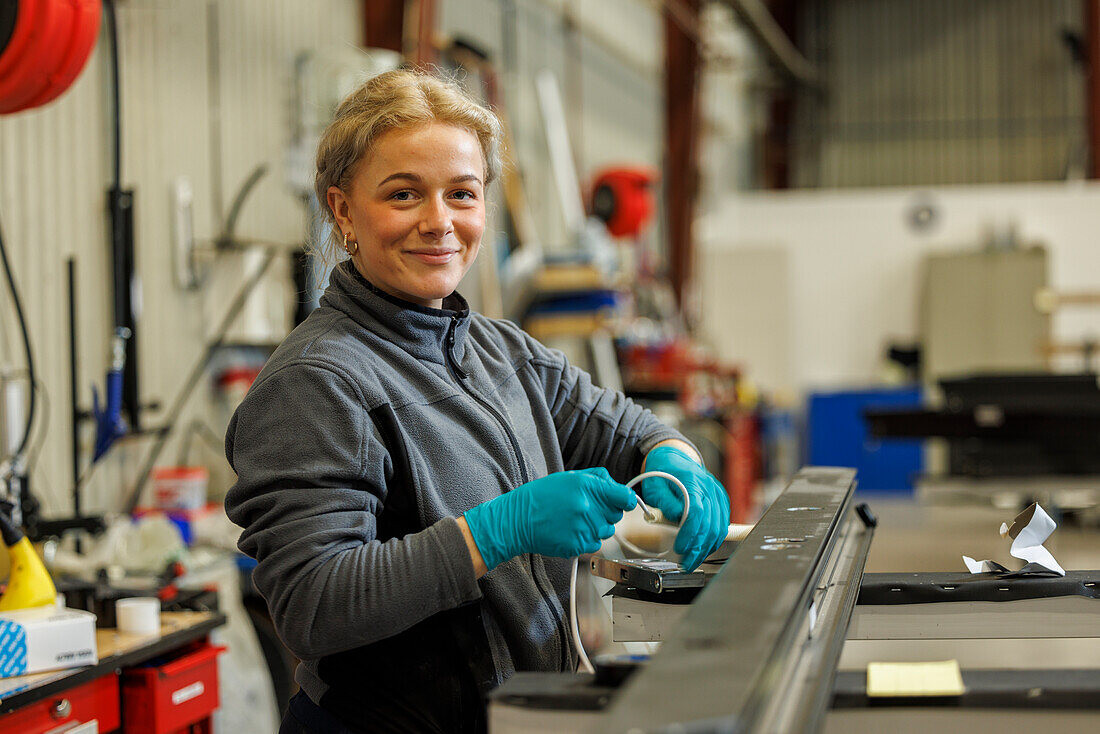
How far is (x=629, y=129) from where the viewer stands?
862cm

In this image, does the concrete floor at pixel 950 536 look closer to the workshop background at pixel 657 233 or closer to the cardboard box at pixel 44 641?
the workshop background at pixel 657 233

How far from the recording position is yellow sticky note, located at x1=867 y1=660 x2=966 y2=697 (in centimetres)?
108

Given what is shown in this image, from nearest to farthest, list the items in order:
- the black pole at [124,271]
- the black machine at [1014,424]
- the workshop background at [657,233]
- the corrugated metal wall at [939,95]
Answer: the black pole at [124,271], the workshop background at [657,233], the black machine at [1014,424], the corrugated metal wall at [939,95]

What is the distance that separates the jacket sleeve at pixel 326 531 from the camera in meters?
1.07

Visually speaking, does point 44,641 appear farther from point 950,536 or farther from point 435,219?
point 950,536

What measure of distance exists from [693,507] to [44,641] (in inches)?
40.9

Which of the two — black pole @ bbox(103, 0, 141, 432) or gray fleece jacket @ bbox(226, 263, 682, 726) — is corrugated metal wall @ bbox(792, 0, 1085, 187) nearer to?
black pole @ bbox(103, 0, 141, 432)

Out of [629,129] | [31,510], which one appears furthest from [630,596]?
[629,129]

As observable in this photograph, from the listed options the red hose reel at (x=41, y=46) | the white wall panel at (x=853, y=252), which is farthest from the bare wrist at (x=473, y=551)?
the white wall panel at (x=853, y=252)

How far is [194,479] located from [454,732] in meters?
2.03

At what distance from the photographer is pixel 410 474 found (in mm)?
1208

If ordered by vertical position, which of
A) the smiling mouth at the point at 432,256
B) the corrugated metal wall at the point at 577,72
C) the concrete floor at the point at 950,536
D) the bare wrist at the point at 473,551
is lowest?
the concrete floor at the point at 950,536

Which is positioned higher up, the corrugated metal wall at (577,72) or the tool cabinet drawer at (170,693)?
the corrugated metal wall at (577,72)

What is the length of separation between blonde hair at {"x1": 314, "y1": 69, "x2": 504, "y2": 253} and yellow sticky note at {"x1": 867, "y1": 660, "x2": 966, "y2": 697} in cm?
79
